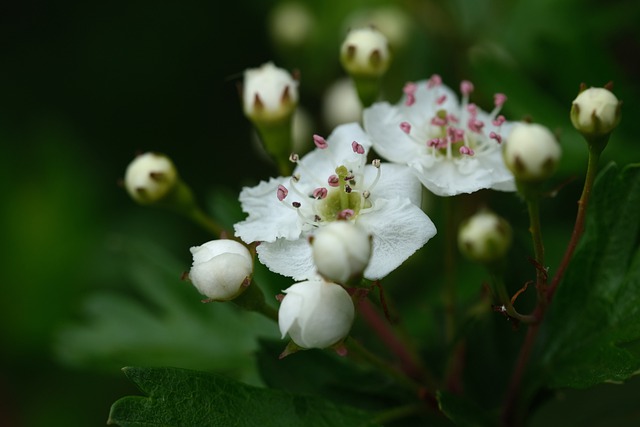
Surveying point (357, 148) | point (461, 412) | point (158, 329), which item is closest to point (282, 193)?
point (357, 148)

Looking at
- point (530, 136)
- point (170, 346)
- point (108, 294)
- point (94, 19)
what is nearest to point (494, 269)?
point (530, 136)

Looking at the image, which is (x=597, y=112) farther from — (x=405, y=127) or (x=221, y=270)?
(x=221, y=270)

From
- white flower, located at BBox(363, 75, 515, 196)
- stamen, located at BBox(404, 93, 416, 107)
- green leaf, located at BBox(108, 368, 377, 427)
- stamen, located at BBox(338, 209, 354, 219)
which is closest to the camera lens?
green leaf, located at BBox(108, 368, 377, 427)

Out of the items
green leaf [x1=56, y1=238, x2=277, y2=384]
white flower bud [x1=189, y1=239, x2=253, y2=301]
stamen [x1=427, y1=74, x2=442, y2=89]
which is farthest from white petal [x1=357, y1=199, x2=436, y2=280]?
green leaf [x1=56, y1=238, x2=277, y2=384]

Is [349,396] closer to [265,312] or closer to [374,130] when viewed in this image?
[265,312]

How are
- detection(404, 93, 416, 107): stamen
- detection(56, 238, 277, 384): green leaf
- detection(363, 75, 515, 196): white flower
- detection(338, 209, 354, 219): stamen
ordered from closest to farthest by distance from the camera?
detection(338, 209, 354, 219): stamen
detection(363, 75, 515, 196): white flower
detection(404, 93, 416, 107): stamen
detection(56, 238, 277, 384): green leaf

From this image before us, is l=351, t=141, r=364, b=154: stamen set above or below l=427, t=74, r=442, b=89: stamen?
below

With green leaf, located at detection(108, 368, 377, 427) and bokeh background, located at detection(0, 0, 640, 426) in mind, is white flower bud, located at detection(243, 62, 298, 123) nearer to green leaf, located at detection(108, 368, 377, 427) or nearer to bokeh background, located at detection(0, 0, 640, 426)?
bokeh background, located at detection(0, 0, 640, 426)
